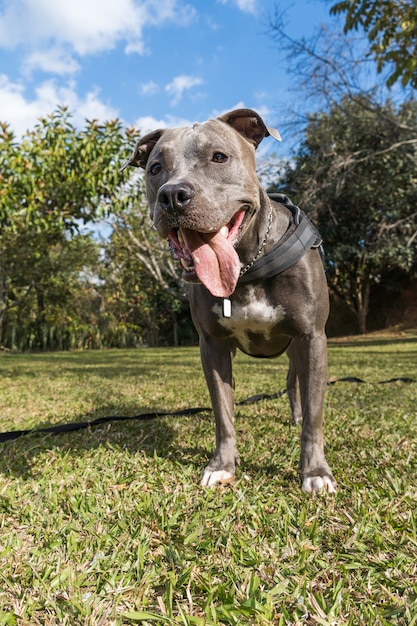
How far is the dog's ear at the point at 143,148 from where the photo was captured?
2.78 meters

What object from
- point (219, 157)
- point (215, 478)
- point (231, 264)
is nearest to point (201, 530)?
point (215, 478)

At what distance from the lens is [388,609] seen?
143 centimetres

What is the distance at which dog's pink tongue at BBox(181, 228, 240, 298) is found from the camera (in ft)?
7.27

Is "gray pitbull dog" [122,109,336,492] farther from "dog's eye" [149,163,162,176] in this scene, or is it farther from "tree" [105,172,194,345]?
"tree" [105,172,194,345]

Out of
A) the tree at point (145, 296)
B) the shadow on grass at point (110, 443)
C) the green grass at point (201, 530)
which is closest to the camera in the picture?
the green grass at point (201, 530)

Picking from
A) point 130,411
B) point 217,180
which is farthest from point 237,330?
point 130,411

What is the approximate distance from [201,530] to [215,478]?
1.87 ft

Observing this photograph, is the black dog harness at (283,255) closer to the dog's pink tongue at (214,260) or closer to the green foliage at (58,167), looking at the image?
the dog's pink tongue at (214,260)

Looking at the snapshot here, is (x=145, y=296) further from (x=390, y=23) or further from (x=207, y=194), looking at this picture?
(x=207, y=194)

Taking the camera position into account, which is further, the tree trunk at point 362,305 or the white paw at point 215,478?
the tree trunk at point 362,305

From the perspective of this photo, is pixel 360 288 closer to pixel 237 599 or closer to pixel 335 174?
pixel 335 174

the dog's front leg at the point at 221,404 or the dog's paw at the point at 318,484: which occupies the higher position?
the dog's front leg at the point at 221,404

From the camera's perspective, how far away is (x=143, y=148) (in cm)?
292

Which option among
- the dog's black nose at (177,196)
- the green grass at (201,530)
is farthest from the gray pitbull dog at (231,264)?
the green grass at (201,530)
